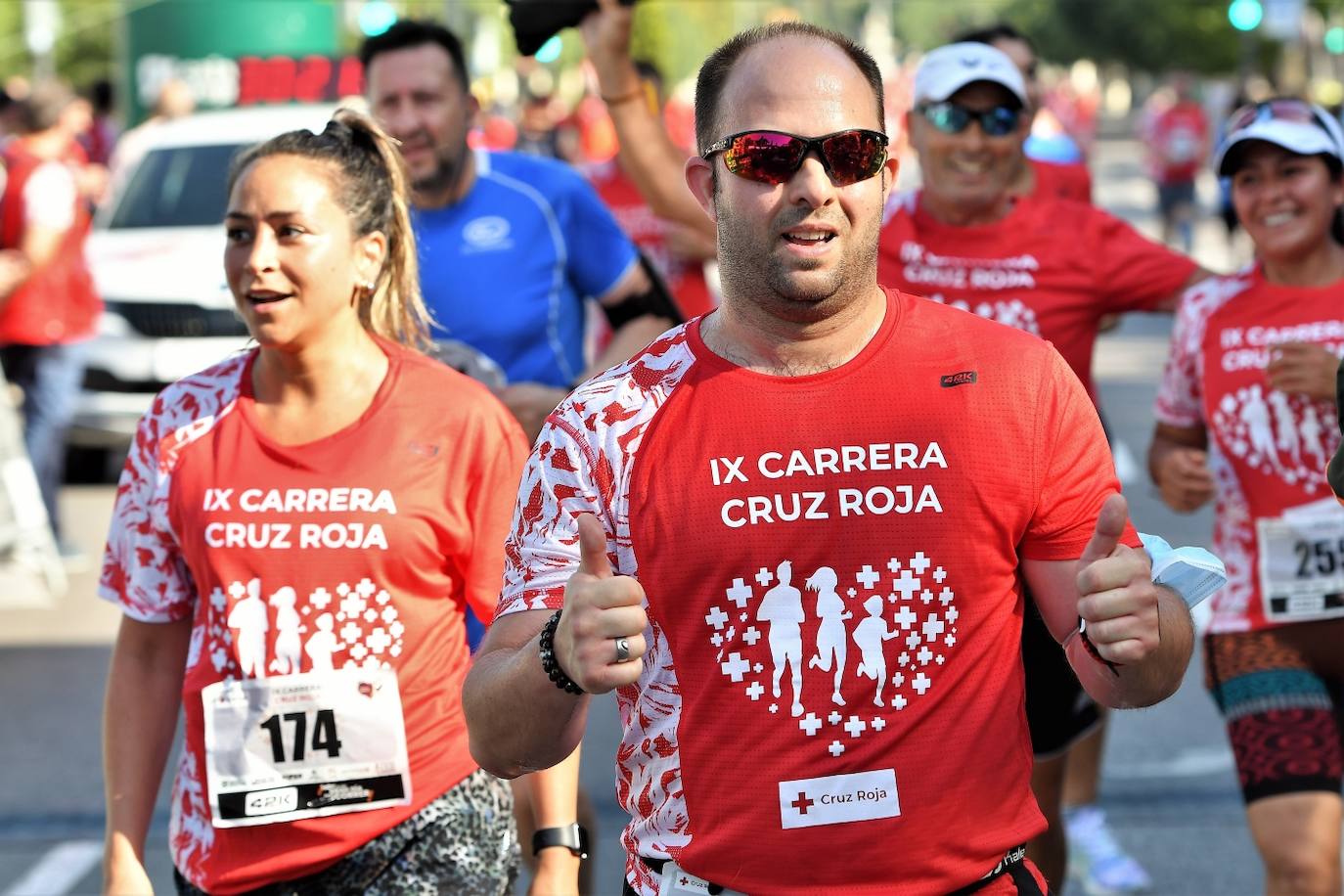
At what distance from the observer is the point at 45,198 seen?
10086 mm

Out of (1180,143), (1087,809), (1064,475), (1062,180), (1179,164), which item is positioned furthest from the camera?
(1179,164)

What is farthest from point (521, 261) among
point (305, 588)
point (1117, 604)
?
point (1117, 604)

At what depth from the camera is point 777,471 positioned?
280cm

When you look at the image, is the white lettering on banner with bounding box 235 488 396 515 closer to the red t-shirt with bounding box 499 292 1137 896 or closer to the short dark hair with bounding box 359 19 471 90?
the red t-shirt with bounding box 499 292 1137 896

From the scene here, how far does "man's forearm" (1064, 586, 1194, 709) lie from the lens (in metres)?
2.67

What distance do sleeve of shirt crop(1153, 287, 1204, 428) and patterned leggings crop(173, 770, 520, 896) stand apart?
2182 mm

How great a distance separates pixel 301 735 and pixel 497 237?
1.96 metres

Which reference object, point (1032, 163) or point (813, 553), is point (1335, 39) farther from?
point (813, 553)

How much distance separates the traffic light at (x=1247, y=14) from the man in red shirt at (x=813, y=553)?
67.3 ft

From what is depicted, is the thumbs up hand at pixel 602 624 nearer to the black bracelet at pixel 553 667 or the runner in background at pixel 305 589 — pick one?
the black bracelet at pixel 553 667

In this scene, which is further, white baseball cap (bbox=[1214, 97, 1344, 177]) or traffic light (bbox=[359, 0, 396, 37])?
traffic light (bbox=[359, 0, 396, 37])

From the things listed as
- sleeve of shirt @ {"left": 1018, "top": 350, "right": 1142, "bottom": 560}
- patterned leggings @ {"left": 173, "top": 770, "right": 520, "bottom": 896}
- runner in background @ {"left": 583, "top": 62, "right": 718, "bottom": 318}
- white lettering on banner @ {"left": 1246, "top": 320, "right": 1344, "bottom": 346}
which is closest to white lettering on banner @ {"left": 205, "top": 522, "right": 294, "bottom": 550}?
patterned leggings @ {"left": 173, "top": 770, "right": 520, "bottom": 896}

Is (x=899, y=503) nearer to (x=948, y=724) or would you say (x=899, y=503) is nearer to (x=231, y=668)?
(x=948, y=724)

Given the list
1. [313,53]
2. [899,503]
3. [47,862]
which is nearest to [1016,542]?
[899,503]
